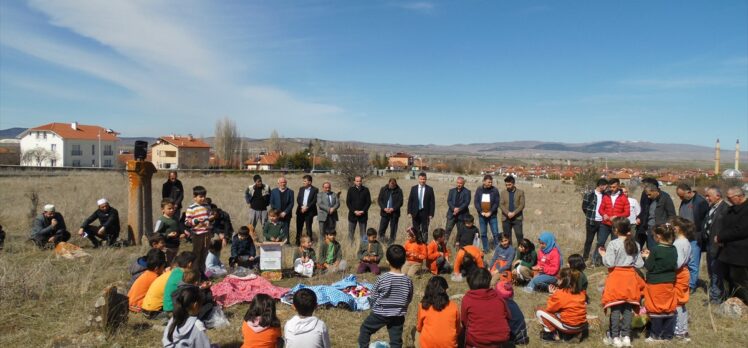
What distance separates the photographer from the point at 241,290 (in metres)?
6.87

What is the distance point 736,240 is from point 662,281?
166 cm

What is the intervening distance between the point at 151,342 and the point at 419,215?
658 centimetres

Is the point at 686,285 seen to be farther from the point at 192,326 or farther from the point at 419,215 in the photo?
the point at 419,215

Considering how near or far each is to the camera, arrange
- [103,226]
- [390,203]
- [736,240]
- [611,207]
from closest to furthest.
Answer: [736,240]
[611,207]
[103,226]
[390,203]

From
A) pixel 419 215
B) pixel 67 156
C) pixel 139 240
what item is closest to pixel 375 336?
pixel 419 215

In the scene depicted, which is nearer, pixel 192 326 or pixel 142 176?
pixel 192 326

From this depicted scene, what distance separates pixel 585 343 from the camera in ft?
17.8

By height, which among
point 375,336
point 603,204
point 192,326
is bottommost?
point 375,336

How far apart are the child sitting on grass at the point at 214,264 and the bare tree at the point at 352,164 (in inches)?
907

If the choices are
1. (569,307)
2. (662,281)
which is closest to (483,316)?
(569,307)

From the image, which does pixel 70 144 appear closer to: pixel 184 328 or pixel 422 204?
pixel 422 204

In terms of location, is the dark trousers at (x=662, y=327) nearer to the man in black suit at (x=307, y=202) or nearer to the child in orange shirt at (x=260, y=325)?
the child in orange shirt at (x=260, y=325)

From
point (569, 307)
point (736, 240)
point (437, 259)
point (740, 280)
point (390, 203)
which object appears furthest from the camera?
point (390, 203)

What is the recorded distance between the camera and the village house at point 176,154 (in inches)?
2933
